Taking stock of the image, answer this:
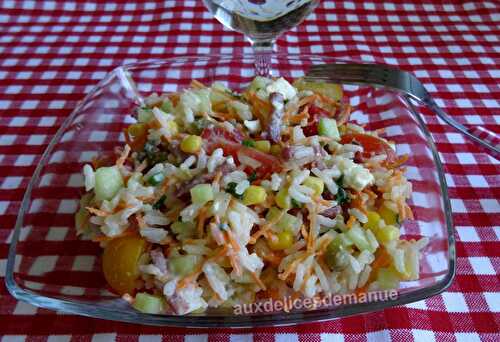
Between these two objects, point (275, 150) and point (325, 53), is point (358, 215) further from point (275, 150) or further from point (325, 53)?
point (325, 53)

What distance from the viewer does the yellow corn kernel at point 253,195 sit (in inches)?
43.9

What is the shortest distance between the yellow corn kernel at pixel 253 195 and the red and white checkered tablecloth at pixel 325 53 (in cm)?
29

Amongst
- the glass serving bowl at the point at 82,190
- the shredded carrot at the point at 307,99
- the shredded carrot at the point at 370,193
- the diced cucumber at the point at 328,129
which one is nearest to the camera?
the glass serving bowl at the point at 82,190

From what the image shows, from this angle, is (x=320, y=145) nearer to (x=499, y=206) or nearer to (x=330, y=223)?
(x=330, y=223)

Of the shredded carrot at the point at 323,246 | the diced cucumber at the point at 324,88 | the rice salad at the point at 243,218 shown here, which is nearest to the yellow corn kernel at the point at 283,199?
the rice salad at the point at 243,218

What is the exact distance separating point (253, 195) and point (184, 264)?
207 mm

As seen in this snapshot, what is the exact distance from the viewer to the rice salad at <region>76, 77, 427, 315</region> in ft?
3.49

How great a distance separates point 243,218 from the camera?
3.57 feet

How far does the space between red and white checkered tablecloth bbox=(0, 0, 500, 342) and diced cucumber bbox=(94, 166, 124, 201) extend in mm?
288

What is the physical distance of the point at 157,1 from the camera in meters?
2.53

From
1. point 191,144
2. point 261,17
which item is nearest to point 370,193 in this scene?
point 191,144

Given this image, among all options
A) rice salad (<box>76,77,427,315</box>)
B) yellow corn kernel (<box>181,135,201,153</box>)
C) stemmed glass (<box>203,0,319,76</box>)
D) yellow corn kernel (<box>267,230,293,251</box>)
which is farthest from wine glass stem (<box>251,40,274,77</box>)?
yellow corn kernel (<box>267,230,293,251</box>)

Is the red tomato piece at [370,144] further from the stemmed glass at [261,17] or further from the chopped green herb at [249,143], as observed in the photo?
the stemmed glass at [261,17]

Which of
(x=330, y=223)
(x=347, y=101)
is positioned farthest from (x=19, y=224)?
(x=347, y=101)
